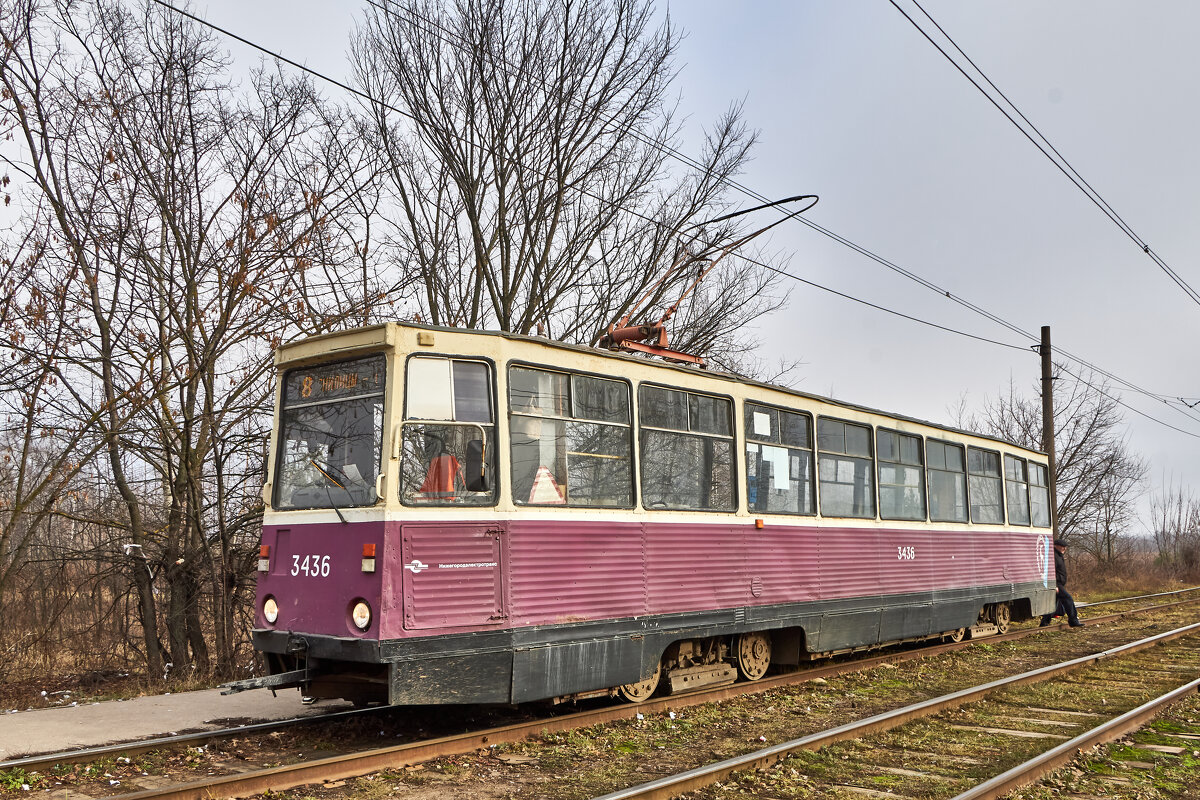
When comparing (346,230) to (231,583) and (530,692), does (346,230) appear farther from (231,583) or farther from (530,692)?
(530,692)

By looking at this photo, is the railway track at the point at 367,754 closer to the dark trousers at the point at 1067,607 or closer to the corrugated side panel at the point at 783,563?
the corrugated side panel at the point at 783,563

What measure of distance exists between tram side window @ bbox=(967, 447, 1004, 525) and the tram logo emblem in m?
1.90

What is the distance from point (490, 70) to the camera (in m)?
16.2

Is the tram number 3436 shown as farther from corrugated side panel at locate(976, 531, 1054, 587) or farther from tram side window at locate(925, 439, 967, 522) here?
corrugated side panel at locate(976, 531, 1054, 587)

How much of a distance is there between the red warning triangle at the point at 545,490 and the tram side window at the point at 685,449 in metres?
1.04

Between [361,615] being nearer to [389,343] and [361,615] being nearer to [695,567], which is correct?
[389,343]

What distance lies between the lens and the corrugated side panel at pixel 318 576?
683 cm

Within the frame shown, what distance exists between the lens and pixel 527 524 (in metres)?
7.45

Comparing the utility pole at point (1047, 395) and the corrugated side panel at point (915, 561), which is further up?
the utility pole at point (1047, 395)

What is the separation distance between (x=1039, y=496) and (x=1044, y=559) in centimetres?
107

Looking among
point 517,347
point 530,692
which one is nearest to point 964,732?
point 530,692

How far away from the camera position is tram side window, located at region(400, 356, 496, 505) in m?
7.01

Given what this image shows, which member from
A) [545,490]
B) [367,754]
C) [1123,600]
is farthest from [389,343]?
[1123,600]

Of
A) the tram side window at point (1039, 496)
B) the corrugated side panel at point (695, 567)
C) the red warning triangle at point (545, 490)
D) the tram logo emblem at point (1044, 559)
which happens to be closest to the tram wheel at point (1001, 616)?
the tram logo emblem at point (1044, 559)
